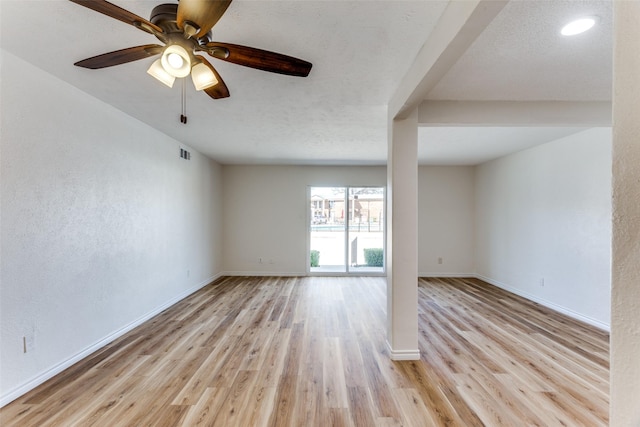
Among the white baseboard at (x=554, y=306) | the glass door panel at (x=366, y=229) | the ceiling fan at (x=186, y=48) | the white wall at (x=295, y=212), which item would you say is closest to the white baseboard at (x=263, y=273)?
the white wall at (x=295, y=212)

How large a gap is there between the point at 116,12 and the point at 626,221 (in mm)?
1857

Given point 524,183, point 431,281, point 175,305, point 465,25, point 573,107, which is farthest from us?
point 431,281

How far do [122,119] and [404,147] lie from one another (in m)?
2.94

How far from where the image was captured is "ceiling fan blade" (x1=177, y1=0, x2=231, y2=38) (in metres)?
1.08

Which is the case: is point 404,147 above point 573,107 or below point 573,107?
below

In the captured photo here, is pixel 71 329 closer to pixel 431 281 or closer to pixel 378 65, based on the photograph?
pixel 378 65

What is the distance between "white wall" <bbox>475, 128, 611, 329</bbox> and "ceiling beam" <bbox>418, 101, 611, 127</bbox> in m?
1.15

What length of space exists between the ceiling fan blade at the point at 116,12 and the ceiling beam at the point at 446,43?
4.68 feet

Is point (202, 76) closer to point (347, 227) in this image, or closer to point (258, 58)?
point (258, 58)

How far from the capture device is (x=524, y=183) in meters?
4.34

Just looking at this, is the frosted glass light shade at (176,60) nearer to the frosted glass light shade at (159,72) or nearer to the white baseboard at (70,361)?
the frosted glass light shade at (159,72)

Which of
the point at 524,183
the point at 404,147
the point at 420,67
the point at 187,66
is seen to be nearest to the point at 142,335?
the point at 187,66

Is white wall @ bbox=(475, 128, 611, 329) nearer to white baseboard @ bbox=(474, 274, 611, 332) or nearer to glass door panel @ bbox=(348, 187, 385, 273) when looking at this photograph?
white baseboard @ bbox=(474, 274, 611, 332)

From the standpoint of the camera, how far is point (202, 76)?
153 centimetres
